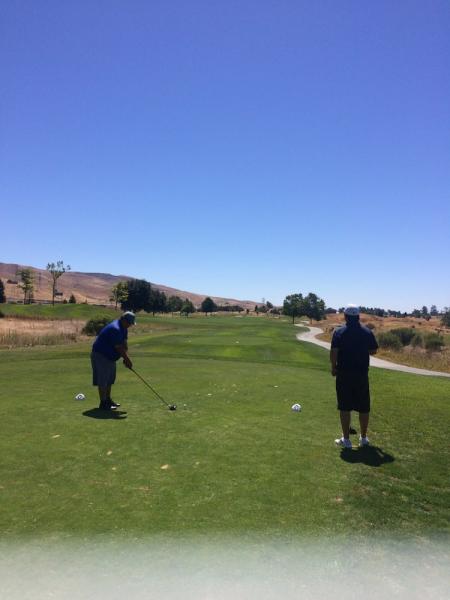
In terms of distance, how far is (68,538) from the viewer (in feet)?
13.8

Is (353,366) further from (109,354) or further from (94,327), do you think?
(94,327)

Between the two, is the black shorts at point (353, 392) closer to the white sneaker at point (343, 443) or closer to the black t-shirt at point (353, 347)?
the black t-shirt at point (353, 347)

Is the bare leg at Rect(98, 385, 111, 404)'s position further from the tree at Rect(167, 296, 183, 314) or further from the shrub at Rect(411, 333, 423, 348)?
the tree at Rect(167, 296, 183, 314)

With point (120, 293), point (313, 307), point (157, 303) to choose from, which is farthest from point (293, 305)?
point (120, 293)

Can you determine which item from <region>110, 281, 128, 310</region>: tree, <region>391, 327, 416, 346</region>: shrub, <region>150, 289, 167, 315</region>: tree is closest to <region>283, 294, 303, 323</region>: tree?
<region>150, 289, 167, 315</region>: tree

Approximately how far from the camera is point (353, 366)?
7.64 m

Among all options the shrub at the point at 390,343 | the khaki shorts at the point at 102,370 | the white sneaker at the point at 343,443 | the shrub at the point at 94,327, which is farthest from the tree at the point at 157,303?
the white sneaker at the point at 343,443

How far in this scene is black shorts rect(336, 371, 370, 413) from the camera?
7559 millimetres

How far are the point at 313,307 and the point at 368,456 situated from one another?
165 m

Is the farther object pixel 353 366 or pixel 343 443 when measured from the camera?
pixel 353 366

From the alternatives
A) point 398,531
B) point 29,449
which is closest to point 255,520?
point 398,531

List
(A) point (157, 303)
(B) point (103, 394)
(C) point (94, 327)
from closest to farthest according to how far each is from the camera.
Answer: (B) point (103, 394) < (C) point (94, 327) < (A) point (157, 303)

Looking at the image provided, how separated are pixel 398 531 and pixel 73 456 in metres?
4.19

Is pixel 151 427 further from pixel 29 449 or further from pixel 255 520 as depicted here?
pixel 255 520
